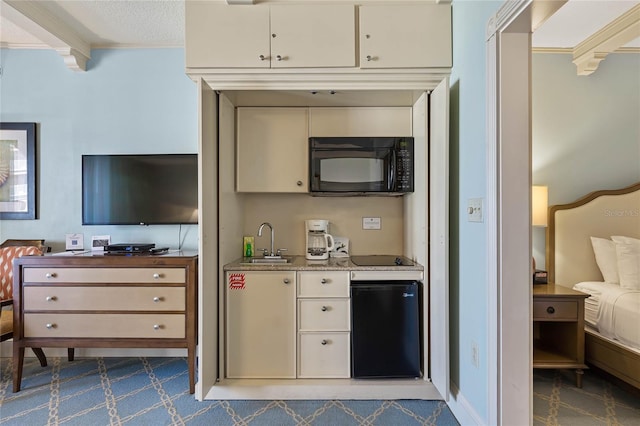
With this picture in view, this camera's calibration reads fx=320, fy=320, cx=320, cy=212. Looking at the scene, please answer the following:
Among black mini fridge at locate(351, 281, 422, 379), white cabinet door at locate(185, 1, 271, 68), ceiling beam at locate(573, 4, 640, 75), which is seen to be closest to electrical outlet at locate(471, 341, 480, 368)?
black mini fridge at locate(351, 281, 422, 379)

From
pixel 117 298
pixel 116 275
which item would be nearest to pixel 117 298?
pixel 117 298

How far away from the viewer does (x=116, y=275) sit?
216 centimetres

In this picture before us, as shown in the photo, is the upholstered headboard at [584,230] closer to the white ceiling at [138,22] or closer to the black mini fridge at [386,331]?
the white ceiling at [138,22]

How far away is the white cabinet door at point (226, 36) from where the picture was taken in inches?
79.5

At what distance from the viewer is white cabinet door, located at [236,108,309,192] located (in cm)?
243

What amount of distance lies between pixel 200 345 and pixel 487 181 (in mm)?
1842

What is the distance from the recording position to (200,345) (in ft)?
6.31

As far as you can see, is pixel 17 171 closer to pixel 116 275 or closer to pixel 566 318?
pixel 116 275

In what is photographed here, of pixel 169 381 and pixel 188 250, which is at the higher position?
pixel 188 250

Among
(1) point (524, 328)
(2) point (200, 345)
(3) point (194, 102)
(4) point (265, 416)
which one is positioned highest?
(3) point (194, 102)

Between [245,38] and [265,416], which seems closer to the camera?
[265,416]

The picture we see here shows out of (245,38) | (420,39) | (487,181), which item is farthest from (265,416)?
(420,39)

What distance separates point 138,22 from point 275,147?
4.49 ft

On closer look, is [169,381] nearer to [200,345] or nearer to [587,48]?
[200,345]
